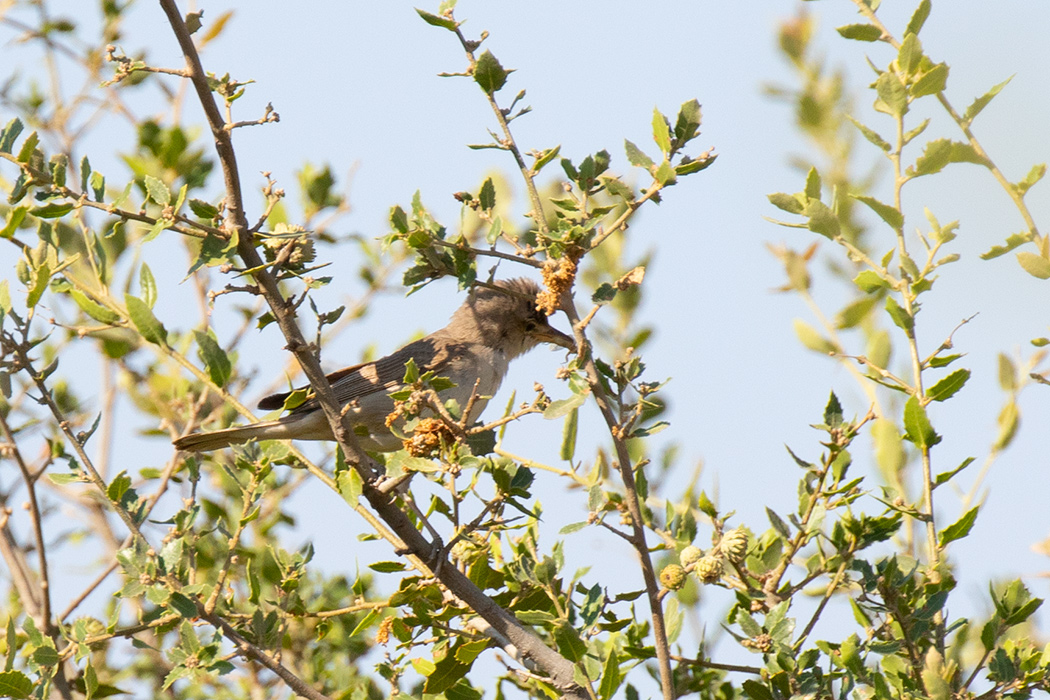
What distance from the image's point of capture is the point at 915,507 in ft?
10.6

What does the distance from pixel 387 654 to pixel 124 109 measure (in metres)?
3.91

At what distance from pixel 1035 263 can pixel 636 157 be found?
105 cm

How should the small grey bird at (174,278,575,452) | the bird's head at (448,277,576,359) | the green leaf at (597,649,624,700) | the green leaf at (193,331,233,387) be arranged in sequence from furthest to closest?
the bird's head at (448,277,576,359) → the small grey bird at (174,278,575,452) → the green leaf at (193,331,233,387) → the green leaf at (597,649,624,700)

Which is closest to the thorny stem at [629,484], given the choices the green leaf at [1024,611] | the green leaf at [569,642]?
the green leaf at [569,642]

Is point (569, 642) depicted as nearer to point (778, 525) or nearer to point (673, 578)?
point (673, 578)

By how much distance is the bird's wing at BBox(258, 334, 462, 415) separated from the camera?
571 centimetres

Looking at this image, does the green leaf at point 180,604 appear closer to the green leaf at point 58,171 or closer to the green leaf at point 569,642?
the green leaf at point 569,642

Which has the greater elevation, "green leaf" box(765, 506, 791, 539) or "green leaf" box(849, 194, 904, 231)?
"green leaf" box(849, 194, 904, 231)

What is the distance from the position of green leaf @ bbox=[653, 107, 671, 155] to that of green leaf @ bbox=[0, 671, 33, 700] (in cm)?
241

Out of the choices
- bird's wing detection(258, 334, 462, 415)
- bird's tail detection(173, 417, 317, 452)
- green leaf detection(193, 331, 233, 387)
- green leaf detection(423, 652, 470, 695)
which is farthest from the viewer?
bird's wing detection(258, 334, 462, 415)

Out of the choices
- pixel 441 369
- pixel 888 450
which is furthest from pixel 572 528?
pixel 441 369

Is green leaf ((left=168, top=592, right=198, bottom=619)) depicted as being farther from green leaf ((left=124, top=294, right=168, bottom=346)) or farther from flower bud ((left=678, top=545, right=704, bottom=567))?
flower bud ((left=678, top=545, right=704, bottom=567))

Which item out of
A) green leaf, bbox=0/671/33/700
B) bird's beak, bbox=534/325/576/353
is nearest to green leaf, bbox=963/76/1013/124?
green leaf, bbox=0/671/33/700

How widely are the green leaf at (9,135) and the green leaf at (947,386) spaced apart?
2631 mm
